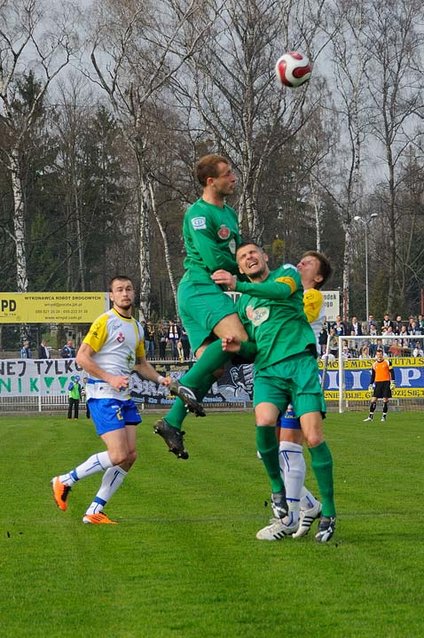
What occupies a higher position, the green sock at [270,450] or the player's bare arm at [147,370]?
the player's bare arm at [147,370]

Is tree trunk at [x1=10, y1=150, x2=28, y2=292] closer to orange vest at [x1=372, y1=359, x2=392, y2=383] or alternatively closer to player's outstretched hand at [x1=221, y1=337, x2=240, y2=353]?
orange vest at [x1=372, y1=359, x2=392, y2=383]

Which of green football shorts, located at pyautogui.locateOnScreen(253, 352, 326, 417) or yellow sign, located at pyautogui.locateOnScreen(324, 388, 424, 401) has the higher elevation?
green football shorts, located at pyautogui.locateOnScreen(253, 352, 326, 417)

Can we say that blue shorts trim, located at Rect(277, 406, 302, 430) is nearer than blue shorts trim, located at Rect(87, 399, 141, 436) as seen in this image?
Yes

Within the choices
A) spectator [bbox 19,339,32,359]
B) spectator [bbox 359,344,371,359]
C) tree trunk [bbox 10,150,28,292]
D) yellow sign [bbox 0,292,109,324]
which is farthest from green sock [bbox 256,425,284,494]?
tree trunk [bbox 10,150,28,292]

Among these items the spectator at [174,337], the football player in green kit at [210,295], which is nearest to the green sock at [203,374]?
the football player in green kit at [210,295]

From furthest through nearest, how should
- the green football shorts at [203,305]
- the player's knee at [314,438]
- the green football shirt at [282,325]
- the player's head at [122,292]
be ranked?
1. the player's head at [122,292]
2. the green football shorts at [203,305]
3. the green football shirt at [282,325]
4. the player's knee at [314,438]

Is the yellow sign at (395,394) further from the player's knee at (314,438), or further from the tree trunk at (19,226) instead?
the player's knee at (314,438)

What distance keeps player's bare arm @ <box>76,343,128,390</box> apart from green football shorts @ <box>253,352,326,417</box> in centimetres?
143

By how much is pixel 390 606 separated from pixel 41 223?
6531 centimetres

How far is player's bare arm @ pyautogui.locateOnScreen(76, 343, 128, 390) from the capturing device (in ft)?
32.4

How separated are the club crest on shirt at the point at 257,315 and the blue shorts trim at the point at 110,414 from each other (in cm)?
175

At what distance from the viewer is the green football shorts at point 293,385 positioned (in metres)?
8.68

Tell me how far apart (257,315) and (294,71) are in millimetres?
3062

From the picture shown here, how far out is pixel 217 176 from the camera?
29.9ft
